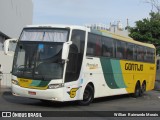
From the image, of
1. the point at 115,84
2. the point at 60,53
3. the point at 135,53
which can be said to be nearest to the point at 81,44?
the point at 60,53

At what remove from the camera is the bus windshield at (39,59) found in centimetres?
1521

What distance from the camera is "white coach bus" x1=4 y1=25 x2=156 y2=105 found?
596 inches

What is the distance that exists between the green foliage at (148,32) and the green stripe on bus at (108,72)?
18.4 metres

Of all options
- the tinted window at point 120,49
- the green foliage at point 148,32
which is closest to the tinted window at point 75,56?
the tinted window at point 120,49

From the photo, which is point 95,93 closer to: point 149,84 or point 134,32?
point 149,84

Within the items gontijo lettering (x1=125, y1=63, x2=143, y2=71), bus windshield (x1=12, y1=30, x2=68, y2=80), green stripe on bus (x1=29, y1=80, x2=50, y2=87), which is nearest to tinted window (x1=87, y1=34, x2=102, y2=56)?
bus windshield (x1=12, y1=30, x2=68, y2=80)

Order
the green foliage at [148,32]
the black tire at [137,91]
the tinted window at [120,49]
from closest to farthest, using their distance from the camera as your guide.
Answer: the tinted window at [120,49], the black tire at [137,91], the green foliage at [148,32]

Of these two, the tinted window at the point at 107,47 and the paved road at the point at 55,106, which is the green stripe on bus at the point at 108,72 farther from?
the paved road at the point at 55,106

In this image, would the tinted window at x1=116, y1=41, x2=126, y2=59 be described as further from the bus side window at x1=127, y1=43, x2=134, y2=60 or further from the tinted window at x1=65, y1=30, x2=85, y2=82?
the tinted window at x1=65, y1=30, x2=85, y2=82

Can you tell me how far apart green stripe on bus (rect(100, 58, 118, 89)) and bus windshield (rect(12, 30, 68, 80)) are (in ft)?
10.9

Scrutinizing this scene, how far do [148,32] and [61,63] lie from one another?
23876 mm

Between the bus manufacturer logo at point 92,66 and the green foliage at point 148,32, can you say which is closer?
the bus manufacturer logo at point 92,66

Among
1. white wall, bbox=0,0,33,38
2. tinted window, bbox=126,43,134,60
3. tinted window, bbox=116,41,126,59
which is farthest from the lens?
white wall, bbox=0,0,33,38

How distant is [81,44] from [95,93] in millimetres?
2551
